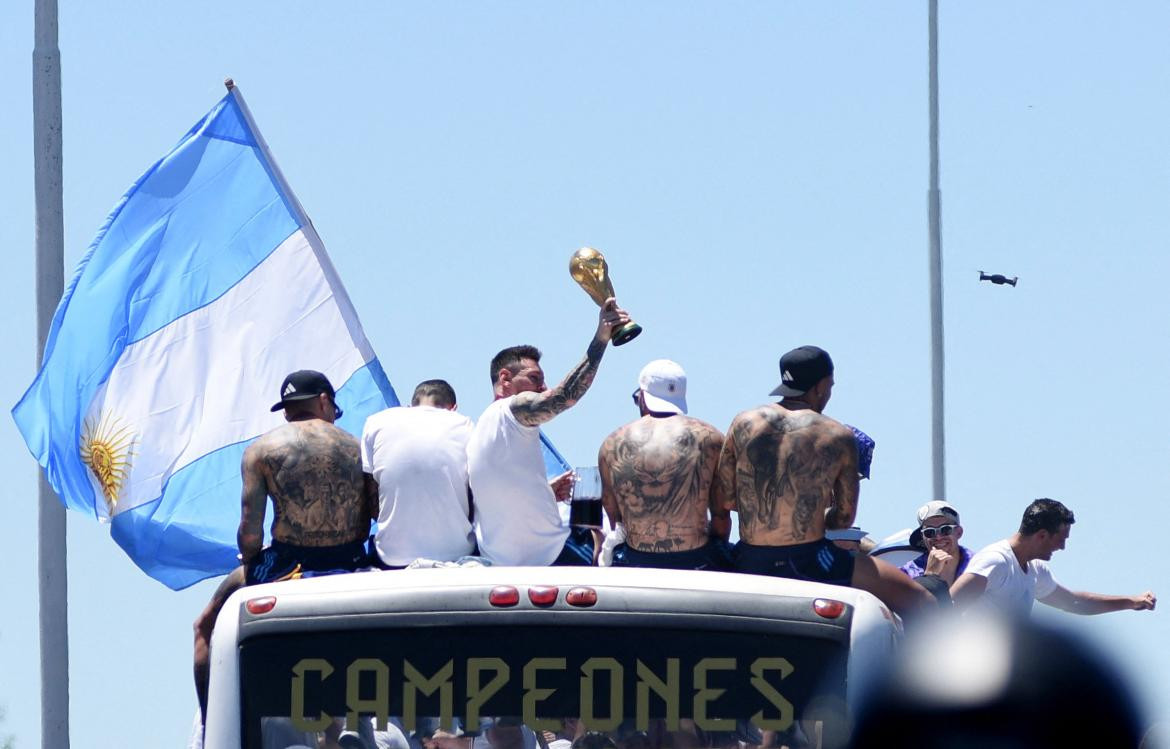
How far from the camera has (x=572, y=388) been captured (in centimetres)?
705

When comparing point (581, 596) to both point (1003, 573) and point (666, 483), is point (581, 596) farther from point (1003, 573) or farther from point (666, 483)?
point (1003, 573)

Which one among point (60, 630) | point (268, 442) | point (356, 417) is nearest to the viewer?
point (268, 442)

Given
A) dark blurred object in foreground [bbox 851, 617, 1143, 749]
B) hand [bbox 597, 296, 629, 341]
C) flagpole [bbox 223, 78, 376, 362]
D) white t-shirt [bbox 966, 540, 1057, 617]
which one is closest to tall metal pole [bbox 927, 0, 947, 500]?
flagpole [bbox 223, 78, 376, 362]

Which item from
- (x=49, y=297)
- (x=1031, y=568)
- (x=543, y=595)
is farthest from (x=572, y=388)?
(x=49, y=297)

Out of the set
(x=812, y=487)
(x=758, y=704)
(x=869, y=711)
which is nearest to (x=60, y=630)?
(x=812, y=487)

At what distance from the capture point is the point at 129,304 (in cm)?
1270

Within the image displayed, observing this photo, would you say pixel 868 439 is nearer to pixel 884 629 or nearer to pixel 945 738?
pixel 884 629

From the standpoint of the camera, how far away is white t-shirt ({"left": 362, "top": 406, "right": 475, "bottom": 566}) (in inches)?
281

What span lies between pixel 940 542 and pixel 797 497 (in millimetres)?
2548

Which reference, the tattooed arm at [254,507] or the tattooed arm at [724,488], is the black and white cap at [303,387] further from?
the tattooed arm at [724,488]

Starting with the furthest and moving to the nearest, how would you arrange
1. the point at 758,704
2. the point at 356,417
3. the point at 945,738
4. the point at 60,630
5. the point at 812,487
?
the point at 60,630 < the point at 356,417 < the point at 812,487 < the point at 758,704 < the point at 945,738

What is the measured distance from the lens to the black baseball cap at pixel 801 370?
22.6 ft

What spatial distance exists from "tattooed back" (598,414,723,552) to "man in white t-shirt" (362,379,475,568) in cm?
72

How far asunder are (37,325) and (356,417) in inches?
115
